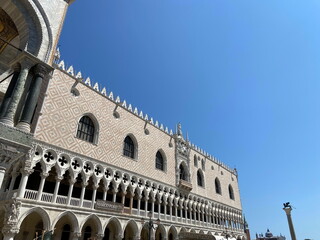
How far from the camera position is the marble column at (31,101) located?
6.48 meters

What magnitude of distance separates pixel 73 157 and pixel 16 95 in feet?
24.5

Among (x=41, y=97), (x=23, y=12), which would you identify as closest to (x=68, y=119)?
(x=41, y=97)

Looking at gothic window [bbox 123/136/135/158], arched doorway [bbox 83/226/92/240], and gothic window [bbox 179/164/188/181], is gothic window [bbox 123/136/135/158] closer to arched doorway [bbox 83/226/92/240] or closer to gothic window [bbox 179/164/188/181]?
arched doorway [bbox 83/226/92/240]

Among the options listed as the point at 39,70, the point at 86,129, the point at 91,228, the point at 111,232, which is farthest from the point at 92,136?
the point at 39,70

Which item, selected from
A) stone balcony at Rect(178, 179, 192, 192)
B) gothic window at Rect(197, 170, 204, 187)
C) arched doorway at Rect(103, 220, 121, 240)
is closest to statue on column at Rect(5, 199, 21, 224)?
arched doorway at Rect(103, 220, 121, 240)

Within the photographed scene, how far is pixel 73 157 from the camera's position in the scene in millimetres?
13477

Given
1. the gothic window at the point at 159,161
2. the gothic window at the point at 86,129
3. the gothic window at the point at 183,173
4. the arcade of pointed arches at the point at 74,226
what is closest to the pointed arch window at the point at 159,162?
the gothic window at the point at 159,161

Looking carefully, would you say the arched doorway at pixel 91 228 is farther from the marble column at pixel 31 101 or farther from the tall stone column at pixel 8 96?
the tall stone column at pixel 8 96

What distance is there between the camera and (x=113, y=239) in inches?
603

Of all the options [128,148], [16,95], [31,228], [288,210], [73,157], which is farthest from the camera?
[128,148]

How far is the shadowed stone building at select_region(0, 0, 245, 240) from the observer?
7.33m

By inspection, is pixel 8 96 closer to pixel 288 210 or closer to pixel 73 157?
pixel 73 157

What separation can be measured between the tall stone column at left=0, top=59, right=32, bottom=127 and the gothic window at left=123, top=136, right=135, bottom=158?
11204mm

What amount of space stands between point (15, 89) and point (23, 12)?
9.50 ft
